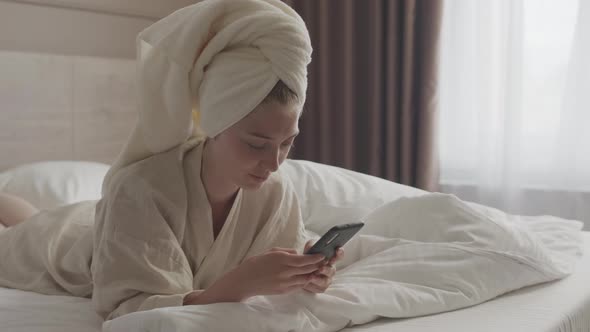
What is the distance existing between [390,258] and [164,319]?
1.86ft

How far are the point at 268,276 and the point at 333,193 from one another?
1.16 meters

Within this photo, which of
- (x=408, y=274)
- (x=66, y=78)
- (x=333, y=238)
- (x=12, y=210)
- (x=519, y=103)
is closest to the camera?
(x=333, y=238)

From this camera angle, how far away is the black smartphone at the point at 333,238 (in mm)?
1091

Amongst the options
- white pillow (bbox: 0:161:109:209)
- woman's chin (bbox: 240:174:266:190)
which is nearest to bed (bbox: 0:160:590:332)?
woman's chin (bbox: 240:174:266:190)

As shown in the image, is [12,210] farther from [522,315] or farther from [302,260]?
[522,315]

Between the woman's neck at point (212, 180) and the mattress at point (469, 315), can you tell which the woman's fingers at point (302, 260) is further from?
the woman's neck at point (212, 180)

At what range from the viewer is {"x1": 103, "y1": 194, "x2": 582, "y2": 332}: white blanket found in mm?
1094

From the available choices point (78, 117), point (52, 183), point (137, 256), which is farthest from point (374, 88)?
point (137, 256)

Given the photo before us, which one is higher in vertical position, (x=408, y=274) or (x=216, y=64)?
(x=216, y=64)

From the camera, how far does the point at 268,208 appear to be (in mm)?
1499

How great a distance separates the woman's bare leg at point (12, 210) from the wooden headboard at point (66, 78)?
691mm

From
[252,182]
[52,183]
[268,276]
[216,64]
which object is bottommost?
[52,183]

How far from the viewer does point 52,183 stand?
92.8 inches

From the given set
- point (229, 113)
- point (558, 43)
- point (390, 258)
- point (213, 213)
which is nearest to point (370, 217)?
point (390, 258)
